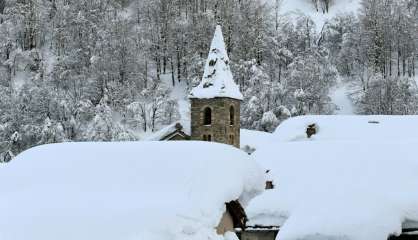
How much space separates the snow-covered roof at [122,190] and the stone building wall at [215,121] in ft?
97.6

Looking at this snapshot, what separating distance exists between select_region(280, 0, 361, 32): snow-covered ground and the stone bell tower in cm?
3484

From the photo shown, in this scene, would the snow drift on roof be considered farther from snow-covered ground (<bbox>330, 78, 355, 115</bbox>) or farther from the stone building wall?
snow-covered ground (<bbox>330, 78, 355, 115</bbox>)

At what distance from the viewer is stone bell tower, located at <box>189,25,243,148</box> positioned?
1571 inches

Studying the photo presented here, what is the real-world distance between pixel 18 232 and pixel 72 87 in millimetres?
52908

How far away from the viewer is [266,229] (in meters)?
12.8

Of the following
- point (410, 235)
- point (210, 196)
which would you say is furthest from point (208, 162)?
point (410, 235)

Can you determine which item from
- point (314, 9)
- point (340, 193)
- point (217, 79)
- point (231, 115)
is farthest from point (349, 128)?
point (314, 9)

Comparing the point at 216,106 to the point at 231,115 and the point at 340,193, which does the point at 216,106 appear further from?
the point at 340,193

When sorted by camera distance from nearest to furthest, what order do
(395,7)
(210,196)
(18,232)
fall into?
(18,232), (210,196), (395,7)

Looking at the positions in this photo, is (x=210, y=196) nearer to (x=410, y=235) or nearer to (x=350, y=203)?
(x=350, y=203)

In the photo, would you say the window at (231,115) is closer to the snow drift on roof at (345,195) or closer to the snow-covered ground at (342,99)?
the snow-covered ground at (342,99)

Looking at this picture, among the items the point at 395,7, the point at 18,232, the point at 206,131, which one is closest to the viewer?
the point at 18,232

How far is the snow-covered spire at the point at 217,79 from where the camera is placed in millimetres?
40000

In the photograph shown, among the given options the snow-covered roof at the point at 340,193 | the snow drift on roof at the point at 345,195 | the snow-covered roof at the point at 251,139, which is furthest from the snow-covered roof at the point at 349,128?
the snow drift on roof at the point at 345,195
